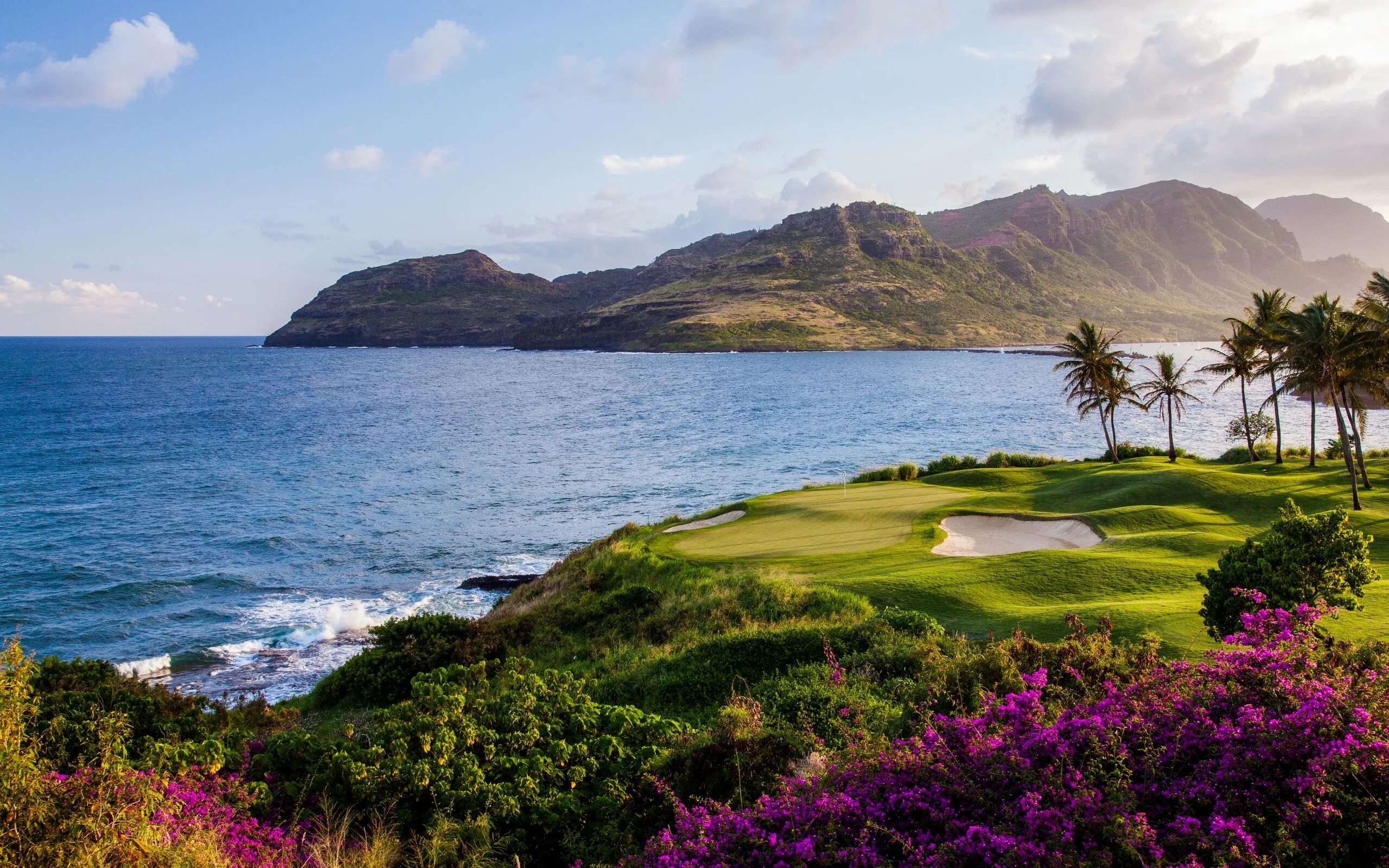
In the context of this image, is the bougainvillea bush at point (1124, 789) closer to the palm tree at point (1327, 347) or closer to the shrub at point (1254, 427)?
the palm tree at point (1327, 347)

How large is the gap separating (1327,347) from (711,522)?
28.8m

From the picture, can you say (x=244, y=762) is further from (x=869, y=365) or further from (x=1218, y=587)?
(x=869, y=365)

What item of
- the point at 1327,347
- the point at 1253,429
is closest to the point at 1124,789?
the point at 1327,347

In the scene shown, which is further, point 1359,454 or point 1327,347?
point 1327,347

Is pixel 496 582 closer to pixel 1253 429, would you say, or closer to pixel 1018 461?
pixel 1018 461

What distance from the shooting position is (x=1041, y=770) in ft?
21.0

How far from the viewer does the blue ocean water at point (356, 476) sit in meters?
31.2

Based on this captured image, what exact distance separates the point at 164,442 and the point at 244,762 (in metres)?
76.7

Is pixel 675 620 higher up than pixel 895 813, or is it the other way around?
pixel 895 813

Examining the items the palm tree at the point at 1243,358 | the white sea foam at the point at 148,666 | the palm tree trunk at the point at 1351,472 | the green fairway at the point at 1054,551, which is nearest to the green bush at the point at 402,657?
the green fairway at the point at 1054,551

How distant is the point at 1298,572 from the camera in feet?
38.3

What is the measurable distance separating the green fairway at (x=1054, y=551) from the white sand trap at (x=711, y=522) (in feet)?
2.70

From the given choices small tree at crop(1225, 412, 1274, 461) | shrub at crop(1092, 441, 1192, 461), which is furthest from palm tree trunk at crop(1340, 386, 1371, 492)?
shrub at crop(1092, 441, 1192, 461)

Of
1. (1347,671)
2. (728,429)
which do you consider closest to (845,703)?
(1347,671)
